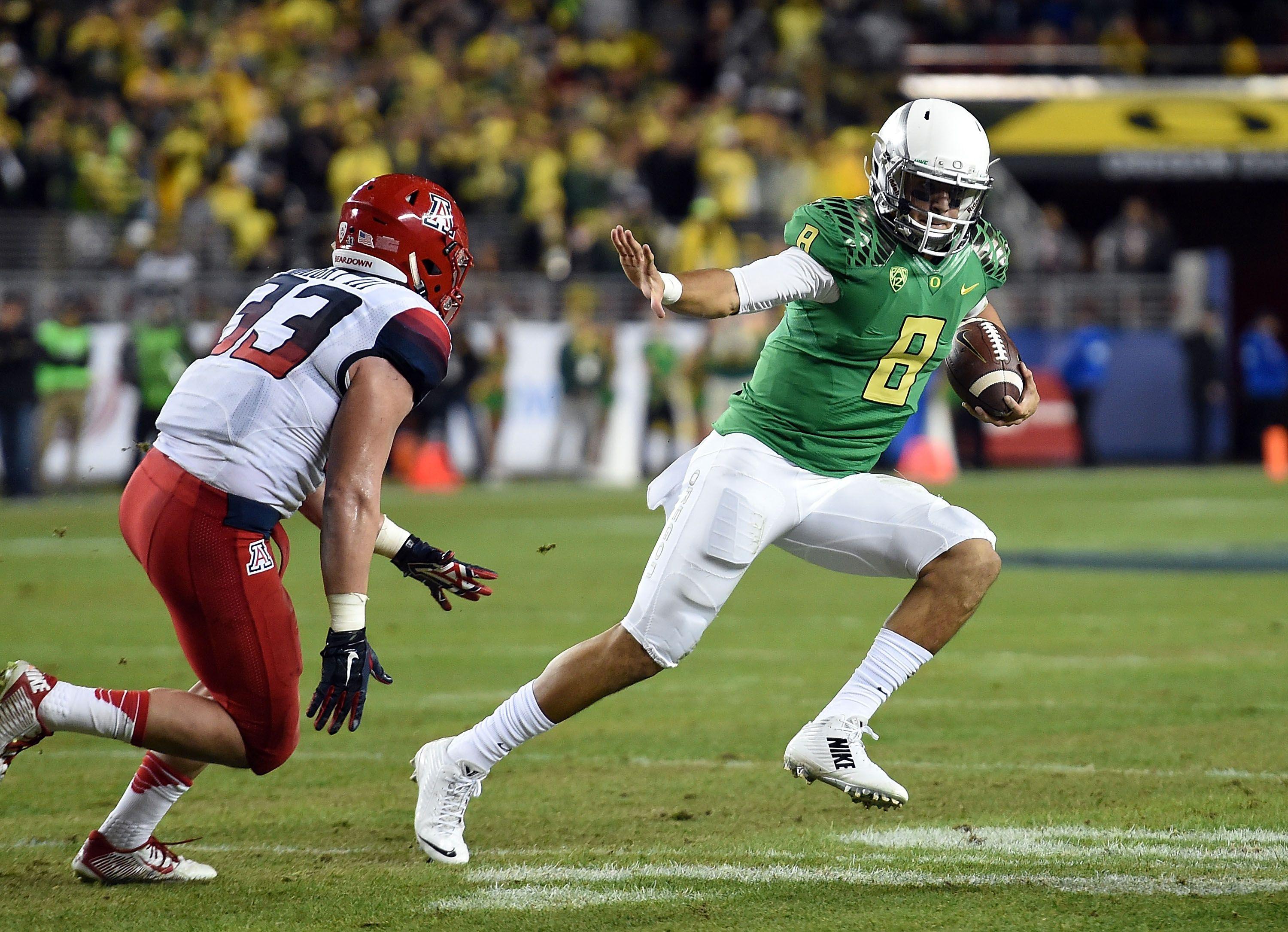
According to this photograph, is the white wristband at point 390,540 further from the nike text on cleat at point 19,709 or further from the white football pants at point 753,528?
the nike text on cleat at point 19,709

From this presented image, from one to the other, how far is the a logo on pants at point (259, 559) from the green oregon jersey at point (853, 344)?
1403 millimetres

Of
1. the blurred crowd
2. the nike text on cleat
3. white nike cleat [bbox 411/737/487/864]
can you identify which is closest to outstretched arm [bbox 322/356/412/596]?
the nike text on cleat

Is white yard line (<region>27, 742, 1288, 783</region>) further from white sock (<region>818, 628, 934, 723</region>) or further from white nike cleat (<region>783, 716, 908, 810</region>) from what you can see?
white nike cleat (<region>783, 716, 908, 810</region>)

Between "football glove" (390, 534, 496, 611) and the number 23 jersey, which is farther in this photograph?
"football glove" (390, 534, 496, 611)

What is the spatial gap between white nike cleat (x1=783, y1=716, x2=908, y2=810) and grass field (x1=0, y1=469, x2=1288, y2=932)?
0.15 metres

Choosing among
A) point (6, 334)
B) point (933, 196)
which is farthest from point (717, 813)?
point (6, 334)

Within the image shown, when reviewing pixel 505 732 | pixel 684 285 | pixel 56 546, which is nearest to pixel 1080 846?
pixel 505 732

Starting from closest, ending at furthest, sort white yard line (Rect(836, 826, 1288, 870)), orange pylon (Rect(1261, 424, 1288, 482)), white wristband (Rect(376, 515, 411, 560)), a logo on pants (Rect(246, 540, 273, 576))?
a logo on pants (Rect(246, 540, 273, 576))
white yard line (Rect(836, 826, 1288, 870))
white wristband (Rect(376, 515, 411, 560))
orange pylon (Rect(1261, 424, 1288, 482))

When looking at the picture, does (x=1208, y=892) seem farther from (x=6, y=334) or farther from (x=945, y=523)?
(x=6, y=334)

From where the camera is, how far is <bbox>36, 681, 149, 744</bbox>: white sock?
3.70 meters

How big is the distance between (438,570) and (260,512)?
471 millimetres

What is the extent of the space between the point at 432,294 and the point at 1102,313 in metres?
16.9

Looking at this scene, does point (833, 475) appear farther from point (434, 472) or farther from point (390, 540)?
point (434, 472)

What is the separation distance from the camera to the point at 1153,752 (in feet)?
17.5
